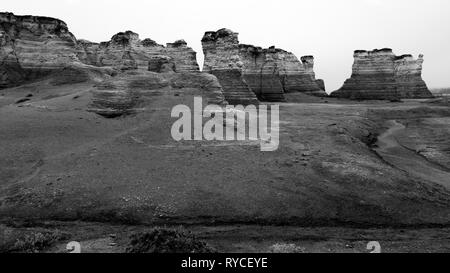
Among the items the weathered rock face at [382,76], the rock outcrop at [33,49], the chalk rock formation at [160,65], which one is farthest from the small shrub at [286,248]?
the weathered rock face at [382,76]

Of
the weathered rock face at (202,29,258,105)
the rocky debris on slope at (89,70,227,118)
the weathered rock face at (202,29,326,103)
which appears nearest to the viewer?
the rocky debris on slope at (89,70,227,118)

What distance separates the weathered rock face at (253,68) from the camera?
4650 centimetres

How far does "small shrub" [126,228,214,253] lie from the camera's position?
43.5ft

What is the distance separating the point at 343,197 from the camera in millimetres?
18922

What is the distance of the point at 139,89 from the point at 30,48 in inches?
844

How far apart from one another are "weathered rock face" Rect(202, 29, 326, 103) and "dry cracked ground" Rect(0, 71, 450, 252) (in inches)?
666

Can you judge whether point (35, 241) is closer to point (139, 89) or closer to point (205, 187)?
point (205, 187)

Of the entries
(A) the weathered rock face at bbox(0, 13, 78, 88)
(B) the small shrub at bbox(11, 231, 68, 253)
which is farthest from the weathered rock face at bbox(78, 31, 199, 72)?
(B) the small shrub at bbox(11, 231, 68, 253)

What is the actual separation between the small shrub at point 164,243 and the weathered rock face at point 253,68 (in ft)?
108

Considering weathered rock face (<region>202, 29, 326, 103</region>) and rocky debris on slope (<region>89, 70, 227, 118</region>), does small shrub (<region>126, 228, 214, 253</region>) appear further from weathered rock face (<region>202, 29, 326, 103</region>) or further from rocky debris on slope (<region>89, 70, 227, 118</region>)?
weathered rock face (<region>202, 29, 326, 103</region>)

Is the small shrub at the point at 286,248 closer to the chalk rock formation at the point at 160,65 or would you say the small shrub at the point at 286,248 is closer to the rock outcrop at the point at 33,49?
the chalk rock formation at the point at 160,65

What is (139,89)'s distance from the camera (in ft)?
102

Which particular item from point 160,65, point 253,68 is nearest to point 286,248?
point 160,65

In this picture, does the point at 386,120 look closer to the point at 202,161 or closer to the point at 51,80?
the point at 202,161
